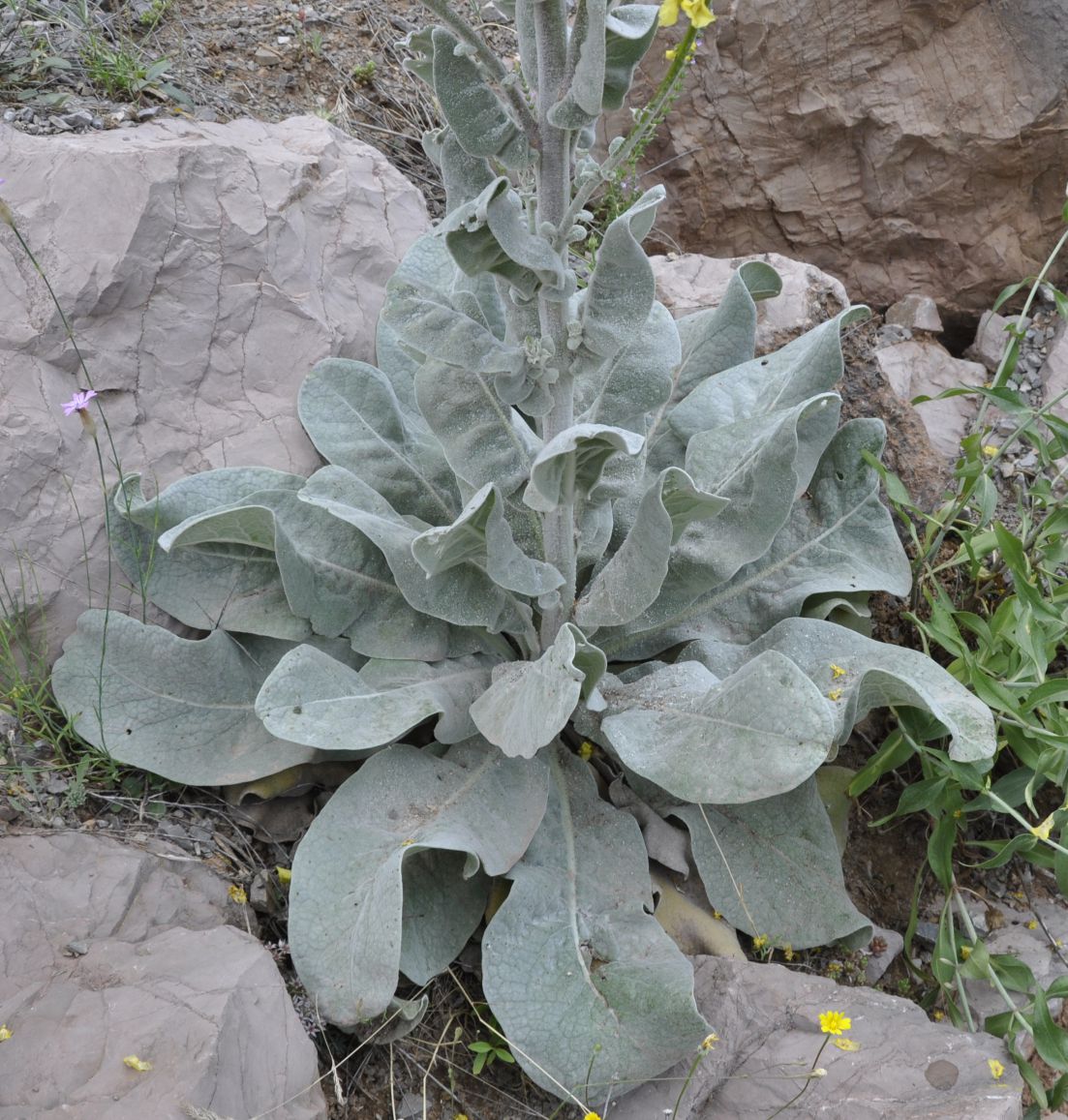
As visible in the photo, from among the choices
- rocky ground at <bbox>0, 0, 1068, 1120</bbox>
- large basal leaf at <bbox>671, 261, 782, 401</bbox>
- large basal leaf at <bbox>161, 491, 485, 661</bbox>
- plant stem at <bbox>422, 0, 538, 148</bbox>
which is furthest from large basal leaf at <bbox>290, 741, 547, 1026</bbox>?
plant stem at <bbox>422, 0, 538, 148</bbox>

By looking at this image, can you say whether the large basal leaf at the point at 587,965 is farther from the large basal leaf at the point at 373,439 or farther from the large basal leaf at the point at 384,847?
the large basal leaf at the point at 373,439

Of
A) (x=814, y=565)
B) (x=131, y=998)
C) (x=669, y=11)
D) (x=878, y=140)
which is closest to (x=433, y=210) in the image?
(x=878, y=140)

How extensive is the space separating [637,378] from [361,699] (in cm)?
93

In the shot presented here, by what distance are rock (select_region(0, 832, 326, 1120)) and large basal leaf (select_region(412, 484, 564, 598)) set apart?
2.50 ft

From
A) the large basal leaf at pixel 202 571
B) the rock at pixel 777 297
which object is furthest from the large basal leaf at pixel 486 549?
the rock at pixel 777 297

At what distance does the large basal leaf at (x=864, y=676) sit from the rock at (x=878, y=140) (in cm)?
236

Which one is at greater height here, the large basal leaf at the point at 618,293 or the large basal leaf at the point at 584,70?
the large basal leaf at the point at 584,70

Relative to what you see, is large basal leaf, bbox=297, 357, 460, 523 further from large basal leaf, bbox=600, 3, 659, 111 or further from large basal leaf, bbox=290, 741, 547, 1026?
large basal leaf, bbox=600, 3, 659, 111

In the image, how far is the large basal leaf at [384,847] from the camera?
1899 millimetres

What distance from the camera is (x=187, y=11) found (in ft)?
12.5

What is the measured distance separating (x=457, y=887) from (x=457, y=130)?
140 centimetres

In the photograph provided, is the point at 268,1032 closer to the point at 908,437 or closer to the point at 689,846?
the point at 689,846

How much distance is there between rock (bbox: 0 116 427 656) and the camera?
2.41 metres

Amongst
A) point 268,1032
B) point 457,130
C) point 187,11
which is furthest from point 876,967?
point 187,11
